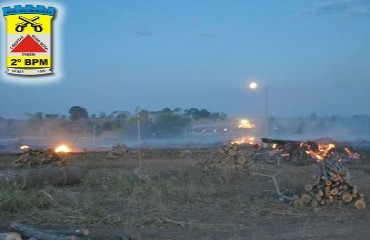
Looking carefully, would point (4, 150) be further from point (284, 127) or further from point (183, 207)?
point (183, 207)

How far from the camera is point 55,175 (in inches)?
593

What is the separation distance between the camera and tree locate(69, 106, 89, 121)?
127ft

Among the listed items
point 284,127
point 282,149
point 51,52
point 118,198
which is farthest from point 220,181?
point 284,127

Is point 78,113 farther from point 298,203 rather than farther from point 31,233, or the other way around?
A: point 31,233

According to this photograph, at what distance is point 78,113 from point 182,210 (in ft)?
97.0

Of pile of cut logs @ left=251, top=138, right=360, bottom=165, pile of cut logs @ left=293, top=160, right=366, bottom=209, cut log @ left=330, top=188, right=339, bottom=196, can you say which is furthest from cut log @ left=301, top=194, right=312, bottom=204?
pile of cut logs @ left=251, top=138, right=360, bottom=165

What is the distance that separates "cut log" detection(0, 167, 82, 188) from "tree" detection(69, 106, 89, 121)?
23.0m

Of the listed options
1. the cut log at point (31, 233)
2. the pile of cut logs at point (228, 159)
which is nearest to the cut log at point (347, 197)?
the pile of cut logs at point (228, 159)

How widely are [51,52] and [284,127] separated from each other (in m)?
23.7

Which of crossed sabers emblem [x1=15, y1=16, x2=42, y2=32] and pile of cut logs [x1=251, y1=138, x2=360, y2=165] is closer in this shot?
crossed sabers emblem [x1=15, y1=16, x2=42, y2=32]

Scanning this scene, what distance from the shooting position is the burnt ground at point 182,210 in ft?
A: 31.6

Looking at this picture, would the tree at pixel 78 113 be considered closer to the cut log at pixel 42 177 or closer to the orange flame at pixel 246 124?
the orange flame at pixel 246 124

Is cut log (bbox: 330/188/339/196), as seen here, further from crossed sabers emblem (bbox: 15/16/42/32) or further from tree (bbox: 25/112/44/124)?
tree (bbox: 25/112/44/124)

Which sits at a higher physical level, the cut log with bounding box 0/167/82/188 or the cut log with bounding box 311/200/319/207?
the cut log with bounding box 0/167/82/188
